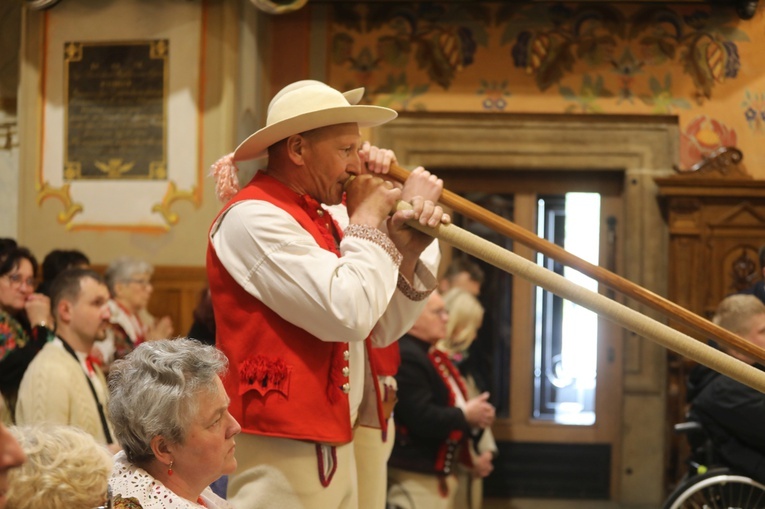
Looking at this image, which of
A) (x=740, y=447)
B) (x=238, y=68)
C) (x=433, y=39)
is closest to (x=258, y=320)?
(x=740, y=447)

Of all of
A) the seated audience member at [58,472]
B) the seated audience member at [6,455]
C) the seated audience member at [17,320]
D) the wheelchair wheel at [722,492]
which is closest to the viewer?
the seated audience member at [6,455]

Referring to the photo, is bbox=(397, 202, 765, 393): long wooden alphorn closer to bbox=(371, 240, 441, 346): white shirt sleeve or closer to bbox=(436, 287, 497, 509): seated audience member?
bbox=(371, 240, 441, 346): white shirt sleeve

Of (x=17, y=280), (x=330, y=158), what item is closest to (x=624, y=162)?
(x=17, y=280)

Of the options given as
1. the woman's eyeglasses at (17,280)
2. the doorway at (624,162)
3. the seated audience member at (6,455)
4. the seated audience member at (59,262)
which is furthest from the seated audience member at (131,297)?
the seated audience member at (6,455)

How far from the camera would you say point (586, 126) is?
6645 mm

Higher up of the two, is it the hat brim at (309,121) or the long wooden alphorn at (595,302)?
the hat brim at (309,121)

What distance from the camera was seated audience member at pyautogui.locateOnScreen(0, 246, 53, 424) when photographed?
11.2 feet

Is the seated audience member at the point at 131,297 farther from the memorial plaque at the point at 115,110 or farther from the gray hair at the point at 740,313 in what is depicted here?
the gray hair at the point at 740,313

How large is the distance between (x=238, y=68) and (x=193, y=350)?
4.54 m

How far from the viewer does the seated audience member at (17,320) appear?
11.2 ft

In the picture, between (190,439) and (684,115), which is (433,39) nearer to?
(684,115)

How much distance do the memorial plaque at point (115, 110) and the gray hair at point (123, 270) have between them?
0.92m

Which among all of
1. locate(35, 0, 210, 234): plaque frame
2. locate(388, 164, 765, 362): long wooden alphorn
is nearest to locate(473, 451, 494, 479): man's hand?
locate(388, 164, 765, 362): long wooden alphorn

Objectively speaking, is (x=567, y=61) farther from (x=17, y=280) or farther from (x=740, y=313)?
(x=17, y=280)
